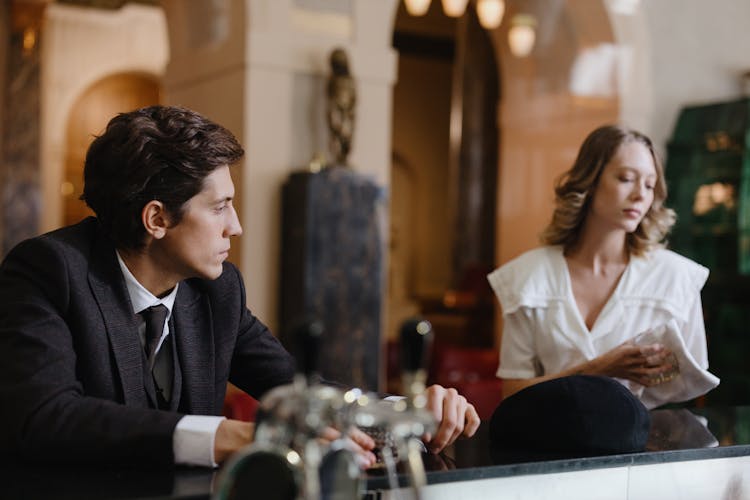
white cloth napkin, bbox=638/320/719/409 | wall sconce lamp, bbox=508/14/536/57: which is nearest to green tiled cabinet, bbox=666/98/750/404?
wall sconce lamp, bbox=508/14/536/57

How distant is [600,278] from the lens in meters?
3.25

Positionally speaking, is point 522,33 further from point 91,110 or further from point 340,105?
point 91,110

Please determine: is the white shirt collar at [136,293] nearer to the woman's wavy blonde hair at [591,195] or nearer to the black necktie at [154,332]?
the black necktie at [154,332]

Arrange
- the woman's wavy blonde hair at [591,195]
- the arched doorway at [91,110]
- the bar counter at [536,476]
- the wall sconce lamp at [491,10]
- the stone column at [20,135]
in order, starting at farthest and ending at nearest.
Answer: the arched doorway at [91,110] → the stone column at [20,135] → the wall sconce lamp at [491,10] → the woman's wavy blonde hair at [591,195] → the bar counter at [536,476]

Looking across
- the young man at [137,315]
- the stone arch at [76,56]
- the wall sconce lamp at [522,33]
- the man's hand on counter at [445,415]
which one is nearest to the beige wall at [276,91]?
the wall sconce lamp at [522,33]

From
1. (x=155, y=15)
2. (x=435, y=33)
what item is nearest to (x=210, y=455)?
(x=155, y=15)

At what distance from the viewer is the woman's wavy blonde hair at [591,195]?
10.6 ft

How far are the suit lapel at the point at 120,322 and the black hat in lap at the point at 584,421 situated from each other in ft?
2.59

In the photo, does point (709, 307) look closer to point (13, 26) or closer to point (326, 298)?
point (326, 298)

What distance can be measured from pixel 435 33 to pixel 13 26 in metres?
7.08

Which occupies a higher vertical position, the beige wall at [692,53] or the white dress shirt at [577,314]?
the beige wall at [692,53]

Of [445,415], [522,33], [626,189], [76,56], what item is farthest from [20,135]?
[445,415]

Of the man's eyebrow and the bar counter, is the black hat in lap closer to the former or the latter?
the bar counter

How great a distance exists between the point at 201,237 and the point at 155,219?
111mm
